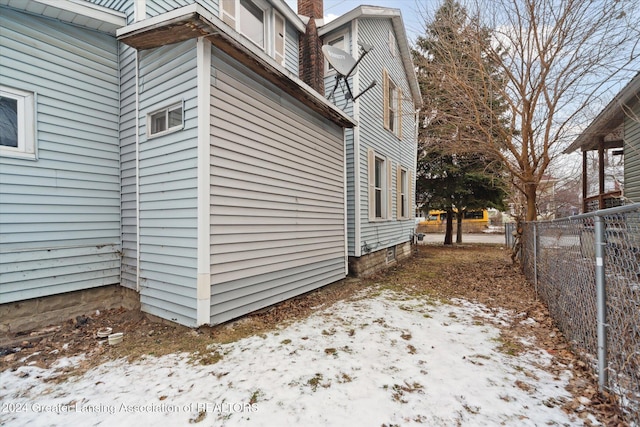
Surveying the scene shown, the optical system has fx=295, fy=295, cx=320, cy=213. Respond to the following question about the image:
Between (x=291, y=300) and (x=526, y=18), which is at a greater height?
(x=526, y=18)

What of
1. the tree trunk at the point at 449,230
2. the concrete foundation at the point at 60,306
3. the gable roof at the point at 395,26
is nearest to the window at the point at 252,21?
the gable roof at the point at 395,26

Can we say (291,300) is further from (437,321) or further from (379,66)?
(379,66)

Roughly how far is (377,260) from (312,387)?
6092 mm

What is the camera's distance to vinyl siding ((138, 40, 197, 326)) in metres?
3.81

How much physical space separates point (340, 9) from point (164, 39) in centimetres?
631

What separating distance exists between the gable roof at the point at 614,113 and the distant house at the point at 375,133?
4819 mm

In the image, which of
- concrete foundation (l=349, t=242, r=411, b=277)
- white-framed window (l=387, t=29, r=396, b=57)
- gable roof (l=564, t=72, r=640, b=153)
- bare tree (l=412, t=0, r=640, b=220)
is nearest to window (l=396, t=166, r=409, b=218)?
concrete foundation (l=349, t=242, r=411, b=277)

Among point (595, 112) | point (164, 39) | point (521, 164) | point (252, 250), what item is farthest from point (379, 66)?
point (252, 250)

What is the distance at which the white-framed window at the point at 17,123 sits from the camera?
12.4ft

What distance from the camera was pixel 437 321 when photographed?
437cm

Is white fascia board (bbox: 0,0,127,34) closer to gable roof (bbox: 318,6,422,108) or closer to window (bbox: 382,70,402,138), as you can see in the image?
gable roof (bbox: 318,6,422,108)

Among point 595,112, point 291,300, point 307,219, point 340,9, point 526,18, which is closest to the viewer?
point 291,300

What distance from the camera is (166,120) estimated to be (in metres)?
4.22

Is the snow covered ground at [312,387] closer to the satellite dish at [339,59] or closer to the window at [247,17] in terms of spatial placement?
the satellite dish at [339,59]
